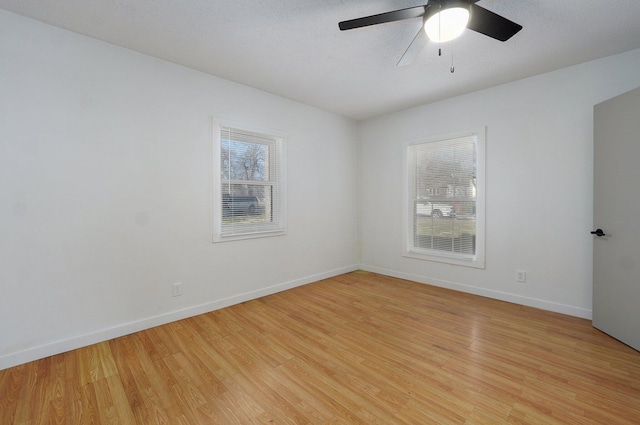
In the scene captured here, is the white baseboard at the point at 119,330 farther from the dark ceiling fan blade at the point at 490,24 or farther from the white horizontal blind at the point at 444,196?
the dark ceiling fan blade at the point at 490,24

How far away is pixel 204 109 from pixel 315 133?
1.68 meters

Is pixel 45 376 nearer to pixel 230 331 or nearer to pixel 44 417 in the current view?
pixel 44 417

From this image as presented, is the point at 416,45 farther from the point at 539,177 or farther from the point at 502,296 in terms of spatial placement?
the point at 502,296

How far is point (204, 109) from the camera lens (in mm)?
3092

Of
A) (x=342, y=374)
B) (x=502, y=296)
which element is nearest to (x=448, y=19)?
(x=342, y=374)

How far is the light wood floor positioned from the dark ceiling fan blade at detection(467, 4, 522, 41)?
233 cm

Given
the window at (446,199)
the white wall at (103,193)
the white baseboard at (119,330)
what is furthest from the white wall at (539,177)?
the white wall at (103,193)

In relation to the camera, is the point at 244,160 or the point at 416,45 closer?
the point at 416,45

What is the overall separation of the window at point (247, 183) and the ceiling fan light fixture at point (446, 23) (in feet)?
7.50

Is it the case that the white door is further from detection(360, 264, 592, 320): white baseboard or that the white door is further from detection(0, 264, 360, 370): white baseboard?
detection(0, 264, 360, 370): white baseboard

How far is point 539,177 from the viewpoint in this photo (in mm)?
3129

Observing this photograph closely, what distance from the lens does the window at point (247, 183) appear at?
324 cm

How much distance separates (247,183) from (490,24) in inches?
108

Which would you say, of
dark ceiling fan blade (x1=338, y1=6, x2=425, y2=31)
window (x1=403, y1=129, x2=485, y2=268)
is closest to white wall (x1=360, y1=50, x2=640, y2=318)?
→ window (x1=403, y1=129, x2=485, y2=268)
